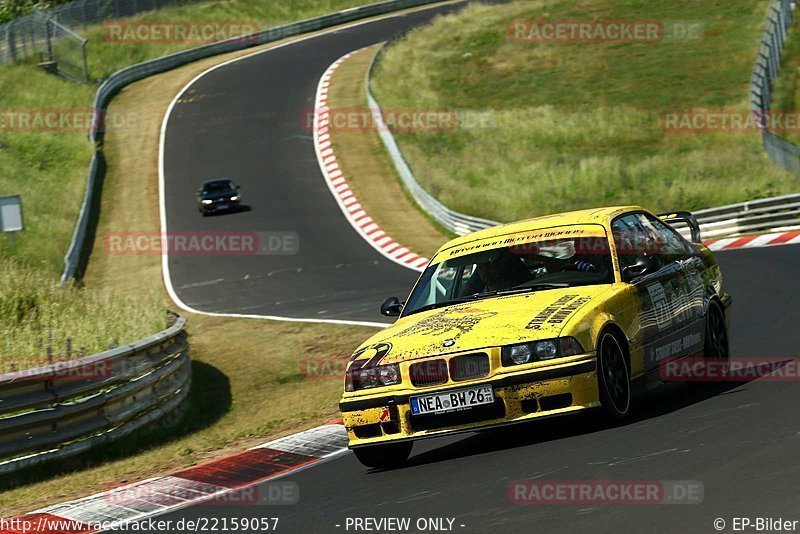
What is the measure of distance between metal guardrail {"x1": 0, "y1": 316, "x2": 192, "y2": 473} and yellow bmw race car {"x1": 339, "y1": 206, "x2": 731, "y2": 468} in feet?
10.4

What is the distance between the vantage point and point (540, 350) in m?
7.99

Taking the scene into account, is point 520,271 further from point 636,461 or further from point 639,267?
point 636,461

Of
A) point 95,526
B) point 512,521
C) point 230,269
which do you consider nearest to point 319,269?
point 230,269

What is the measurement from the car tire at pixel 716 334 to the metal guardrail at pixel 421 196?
1593 cm

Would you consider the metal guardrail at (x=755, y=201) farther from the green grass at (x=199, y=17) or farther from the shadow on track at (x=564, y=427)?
the shadow on track at (x=564, y=427)

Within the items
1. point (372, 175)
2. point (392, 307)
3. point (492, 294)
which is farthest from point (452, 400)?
point (372, 175)

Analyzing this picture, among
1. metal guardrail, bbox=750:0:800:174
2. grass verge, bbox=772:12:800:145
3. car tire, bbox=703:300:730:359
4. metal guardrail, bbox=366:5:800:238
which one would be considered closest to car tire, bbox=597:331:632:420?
car tire, bbox=703:300:730:359

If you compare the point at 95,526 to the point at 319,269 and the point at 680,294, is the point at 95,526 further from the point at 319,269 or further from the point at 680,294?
the point at 319,269

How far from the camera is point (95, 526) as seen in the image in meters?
7.89

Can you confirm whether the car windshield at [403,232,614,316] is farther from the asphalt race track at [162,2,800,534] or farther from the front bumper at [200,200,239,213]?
the front bumper at [200,200,239,213]

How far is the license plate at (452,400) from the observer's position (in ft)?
26.1

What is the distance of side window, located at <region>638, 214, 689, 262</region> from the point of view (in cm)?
1001

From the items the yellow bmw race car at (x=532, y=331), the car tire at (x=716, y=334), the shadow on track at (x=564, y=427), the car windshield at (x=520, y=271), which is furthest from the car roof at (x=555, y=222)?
the shadow on track at (x=564, y=427)

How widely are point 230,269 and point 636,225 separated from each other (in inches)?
781
